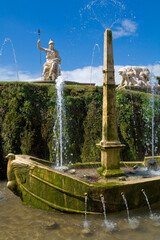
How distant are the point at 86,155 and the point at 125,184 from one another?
534 cm

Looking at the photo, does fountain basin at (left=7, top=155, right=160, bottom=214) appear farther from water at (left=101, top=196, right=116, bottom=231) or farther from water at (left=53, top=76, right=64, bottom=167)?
water at (left=53, top=76, right=64, bottom=167)

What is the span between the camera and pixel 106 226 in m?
3.92

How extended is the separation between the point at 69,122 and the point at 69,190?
596 cm

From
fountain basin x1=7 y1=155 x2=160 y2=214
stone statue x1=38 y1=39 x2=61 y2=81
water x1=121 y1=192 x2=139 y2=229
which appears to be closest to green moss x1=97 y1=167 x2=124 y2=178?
fountain basin x1=7 y1=155 x2=160 y2=214

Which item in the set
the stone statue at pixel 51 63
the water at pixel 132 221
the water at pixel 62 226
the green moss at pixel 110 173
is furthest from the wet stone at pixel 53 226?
the stone statue at pixel 51 63

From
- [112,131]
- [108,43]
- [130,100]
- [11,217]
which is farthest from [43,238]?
[130,100]

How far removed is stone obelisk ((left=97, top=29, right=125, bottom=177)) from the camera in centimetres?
506

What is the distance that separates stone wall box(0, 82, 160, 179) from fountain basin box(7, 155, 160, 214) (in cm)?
459

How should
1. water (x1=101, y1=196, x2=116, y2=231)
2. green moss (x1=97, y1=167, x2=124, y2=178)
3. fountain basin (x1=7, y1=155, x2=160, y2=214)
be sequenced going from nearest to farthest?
1. water (x1=101, y1=196, x2=116, y2=231)
2. fountain basin (x1=7, y1=155, x2=160, y2=214)
3. green moss (x1=97, y1=167, x2=124, y2=178)

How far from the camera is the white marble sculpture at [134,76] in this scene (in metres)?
14.0

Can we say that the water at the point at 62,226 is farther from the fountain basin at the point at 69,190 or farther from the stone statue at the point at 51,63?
the stone statue at the point at 51,63

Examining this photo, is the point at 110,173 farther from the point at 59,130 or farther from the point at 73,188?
the point at 59,130

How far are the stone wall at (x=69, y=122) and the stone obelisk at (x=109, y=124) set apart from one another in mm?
4377

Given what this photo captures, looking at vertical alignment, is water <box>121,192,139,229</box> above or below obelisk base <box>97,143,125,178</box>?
below
